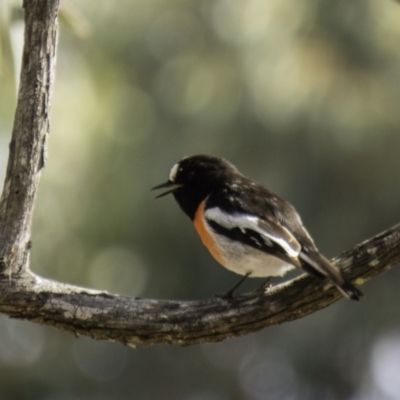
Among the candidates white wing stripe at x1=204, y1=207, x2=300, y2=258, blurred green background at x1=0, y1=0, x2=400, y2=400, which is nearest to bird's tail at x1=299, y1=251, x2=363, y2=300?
white wing stripe at x1=204, y1=207, x2=300, y2=258

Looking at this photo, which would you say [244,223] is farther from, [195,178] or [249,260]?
[195,178]

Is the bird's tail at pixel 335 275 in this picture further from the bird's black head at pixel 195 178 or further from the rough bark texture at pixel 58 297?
the bird's black head at pixel 195 178

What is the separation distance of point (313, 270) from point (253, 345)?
8.16m

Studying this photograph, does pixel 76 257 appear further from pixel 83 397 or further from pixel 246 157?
pixel 246 157

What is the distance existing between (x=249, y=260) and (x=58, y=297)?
3.47 feet

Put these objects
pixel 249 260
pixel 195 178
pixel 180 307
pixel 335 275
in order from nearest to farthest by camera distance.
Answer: pixel 335 275 < pixel 180 307 < pixel 249 260 < pixel 195 178

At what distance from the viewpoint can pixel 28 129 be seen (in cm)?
500

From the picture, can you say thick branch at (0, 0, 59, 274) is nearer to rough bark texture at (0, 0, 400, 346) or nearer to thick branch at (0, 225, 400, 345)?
rough bark texture at (0, 0, 400, 346)

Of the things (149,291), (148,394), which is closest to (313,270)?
(149,291)

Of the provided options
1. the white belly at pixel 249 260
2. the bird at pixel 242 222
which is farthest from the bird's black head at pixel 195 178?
the white belly at pixel 249 260

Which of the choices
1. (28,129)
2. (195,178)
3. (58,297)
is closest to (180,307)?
(58,297)

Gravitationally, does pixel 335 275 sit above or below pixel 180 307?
above

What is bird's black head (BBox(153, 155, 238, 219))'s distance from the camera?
6090 millimetres

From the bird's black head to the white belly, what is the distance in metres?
0.54
